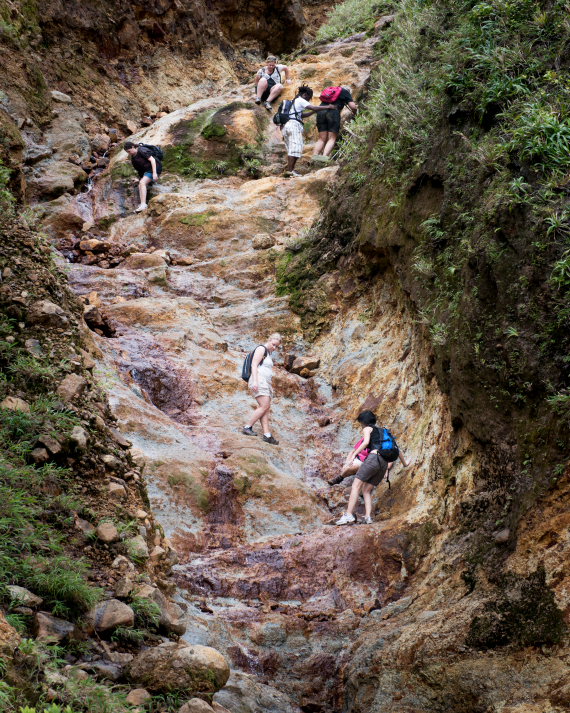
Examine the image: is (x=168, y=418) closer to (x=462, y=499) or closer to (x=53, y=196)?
(x=462, y=499)

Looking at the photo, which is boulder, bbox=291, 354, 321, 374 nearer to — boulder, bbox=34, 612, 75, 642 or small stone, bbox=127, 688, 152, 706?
boulder, bbox=34, 612, 75, 642

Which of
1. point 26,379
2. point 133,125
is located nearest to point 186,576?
point 26,379

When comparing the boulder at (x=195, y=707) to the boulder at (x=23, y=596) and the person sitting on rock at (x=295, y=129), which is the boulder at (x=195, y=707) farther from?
the person sitting on rock at (x=295, y=129)

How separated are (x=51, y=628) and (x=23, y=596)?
0.24 metres

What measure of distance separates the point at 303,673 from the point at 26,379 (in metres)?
3.42

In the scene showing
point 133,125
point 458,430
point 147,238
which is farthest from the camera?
point 133,125

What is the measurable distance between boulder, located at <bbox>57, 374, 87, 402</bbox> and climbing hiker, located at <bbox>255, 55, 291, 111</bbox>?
49.0 feet

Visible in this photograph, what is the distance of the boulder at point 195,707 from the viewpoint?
3.92 metres

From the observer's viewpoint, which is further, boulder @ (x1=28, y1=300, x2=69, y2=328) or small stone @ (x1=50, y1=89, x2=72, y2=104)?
small stone @ (x1=50, y1=89, x2=72, y2=104)

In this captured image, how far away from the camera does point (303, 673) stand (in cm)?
598

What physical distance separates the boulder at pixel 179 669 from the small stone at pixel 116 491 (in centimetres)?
157

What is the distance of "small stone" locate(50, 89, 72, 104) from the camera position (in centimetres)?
1879

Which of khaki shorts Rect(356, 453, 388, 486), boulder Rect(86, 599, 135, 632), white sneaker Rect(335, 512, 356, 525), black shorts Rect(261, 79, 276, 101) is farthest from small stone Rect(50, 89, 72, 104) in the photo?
boulder Rect(86, 599, 135, 632)

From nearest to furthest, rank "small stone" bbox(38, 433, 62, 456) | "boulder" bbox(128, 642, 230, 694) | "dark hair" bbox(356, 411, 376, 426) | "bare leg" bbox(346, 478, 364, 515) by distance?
"boulder" bbox(128, 642, 230, 694), "small stone" bbox(38, 433, 62, 456), "bare leg" bbox(346, 478, 364, 515), "dark hair" bbox(356, 411, 376, 426)
